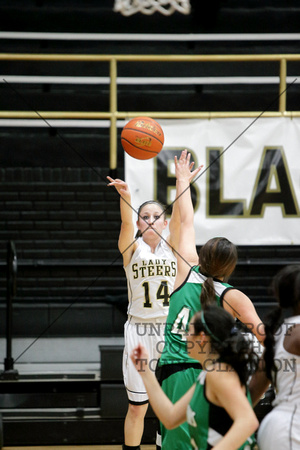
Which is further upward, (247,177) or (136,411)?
(247,177)

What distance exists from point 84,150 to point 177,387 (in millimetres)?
4785

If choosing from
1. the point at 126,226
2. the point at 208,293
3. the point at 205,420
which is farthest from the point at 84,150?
the point at 205,420

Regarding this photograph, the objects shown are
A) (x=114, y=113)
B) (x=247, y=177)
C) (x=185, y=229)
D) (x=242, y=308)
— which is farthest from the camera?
(x=247, y=177)

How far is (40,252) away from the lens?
7.12m

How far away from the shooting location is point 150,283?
4035 mm

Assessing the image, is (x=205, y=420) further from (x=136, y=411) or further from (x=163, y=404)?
(x=136, y=411)

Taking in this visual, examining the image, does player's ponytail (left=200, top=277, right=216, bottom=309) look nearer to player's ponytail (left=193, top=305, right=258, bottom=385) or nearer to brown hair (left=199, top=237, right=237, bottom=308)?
brown hair (left=199, top=237, right=237, bottom=308)

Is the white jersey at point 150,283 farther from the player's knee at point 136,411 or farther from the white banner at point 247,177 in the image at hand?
the white banner at point 247,177

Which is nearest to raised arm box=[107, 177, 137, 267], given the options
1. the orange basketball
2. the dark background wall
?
the orange basketball

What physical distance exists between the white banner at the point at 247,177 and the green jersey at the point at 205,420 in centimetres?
361

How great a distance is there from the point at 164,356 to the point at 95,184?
445 centimetres

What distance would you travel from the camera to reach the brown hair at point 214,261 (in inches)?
105

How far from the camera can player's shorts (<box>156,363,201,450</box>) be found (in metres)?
2.71

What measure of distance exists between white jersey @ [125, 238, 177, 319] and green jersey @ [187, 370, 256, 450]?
181cm
